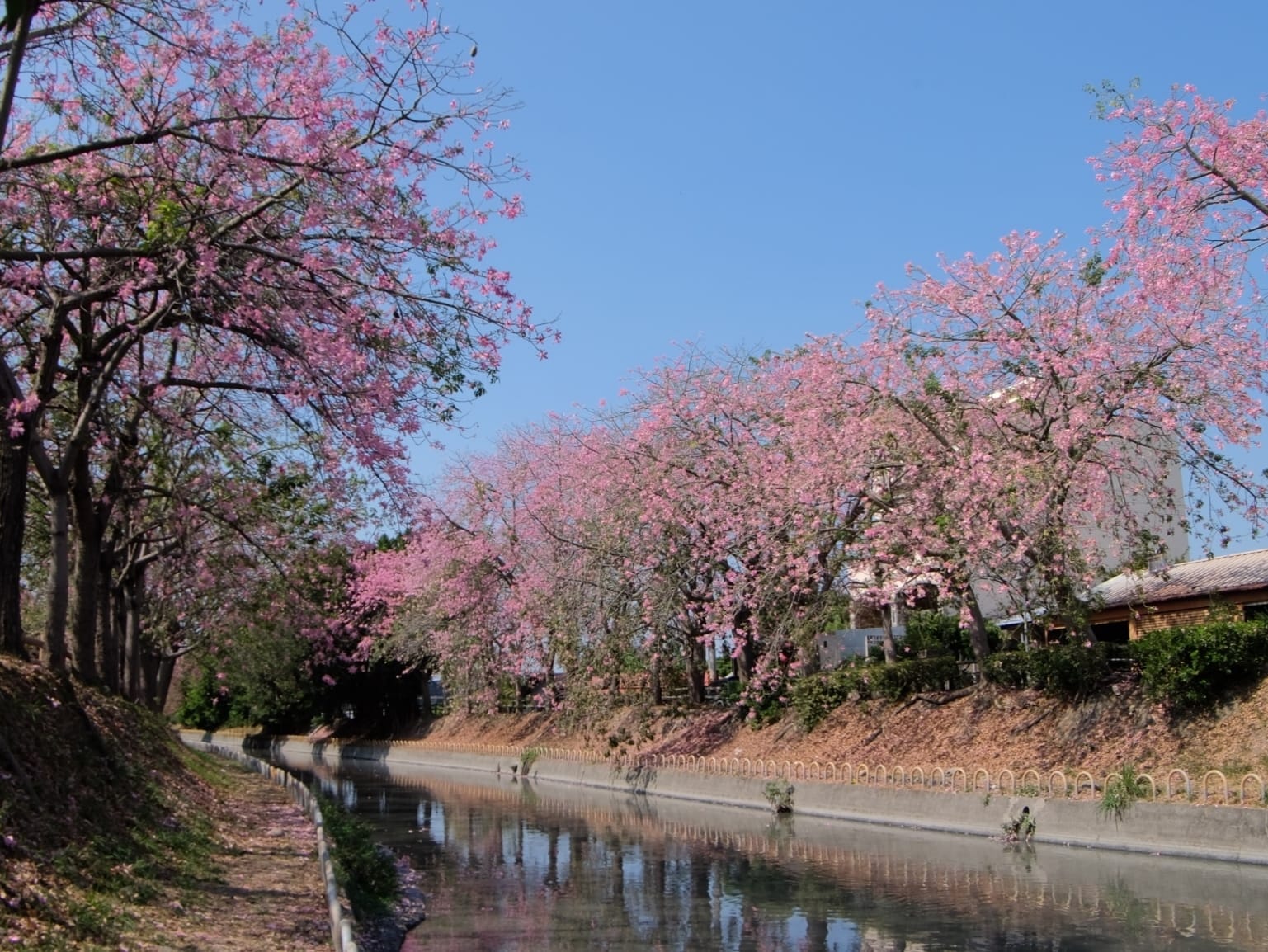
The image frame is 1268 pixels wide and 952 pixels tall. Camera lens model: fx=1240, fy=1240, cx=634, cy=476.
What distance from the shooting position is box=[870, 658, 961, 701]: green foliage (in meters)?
25.6

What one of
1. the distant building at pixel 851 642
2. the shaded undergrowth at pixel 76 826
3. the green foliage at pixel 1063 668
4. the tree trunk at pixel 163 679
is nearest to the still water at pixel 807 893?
the shaded undergrowth at pixel 76 826

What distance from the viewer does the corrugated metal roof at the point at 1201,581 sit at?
2550 cm

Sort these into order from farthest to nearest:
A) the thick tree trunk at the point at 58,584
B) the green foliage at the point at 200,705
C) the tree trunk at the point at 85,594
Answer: the green foliage at the point at 200,705 → the tree trunk at the point at 85,594 → the thick tree trunk at the point at 58,584

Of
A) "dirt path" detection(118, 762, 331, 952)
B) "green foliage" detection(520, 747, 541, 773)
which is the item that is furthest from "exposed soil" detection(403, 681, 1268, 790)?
"dirt path" detection(118, 762, 331, 952)

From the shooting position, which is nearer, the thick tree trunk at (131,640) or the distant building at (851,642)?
the thick tree trunk at (131,640)

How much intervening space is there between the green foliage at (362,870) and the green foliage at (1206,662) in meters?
11.7

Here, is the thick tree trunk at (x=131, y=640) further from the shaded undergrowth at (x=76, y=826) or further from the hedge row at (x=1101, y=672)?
the hedge row at (x=1101, y=672)

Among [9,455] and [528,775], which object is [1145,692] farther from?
[528,775]

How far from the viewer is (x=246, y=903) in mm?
10852

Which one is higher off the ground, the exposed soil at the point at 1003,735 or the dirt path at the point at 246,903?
the exposed soil at the point at 1003,735

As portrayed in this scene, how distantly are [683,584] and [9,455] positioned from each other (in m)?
18.9

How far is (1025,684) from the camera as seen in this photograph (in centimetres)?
2280

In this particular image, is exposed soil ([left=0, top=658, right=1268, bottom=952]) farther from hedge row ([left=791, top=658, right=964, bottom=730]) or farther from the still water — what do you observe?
the still water

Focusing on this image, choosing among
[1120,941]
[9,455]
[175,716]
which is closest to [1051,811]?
[1120,941]
